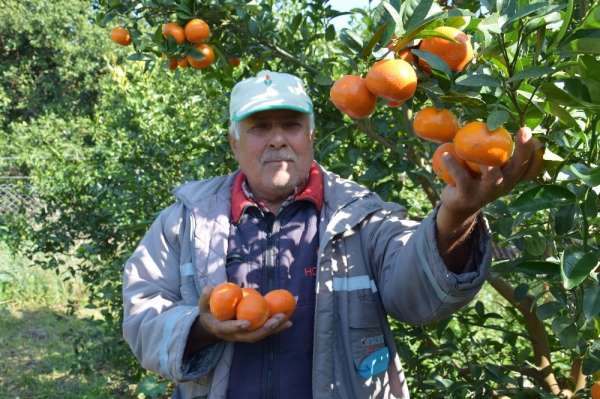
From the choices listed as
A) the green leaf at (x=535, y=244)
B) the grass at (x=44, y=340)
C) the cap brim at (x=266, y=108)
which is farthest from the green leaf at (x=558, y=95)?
the grass at (x=44, y=340)

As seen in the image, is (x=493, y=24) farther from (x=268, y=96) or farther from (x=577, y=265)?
(x=268, y=96)

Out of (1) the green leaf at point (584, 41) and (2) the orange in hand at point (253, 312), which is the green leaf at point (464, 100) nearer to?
(1) the green leaf at point (584, 41)

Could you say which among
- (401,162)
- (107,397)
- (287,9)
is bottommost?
(107,397)

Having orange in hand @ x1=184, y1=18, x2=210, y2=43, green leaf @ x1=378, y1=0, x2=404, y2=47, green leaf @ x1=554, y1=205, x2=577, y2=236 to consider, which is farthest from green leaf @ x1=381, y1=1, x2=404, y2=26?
orange in hand @ x1=184, y1=18, x2=210, y2=43

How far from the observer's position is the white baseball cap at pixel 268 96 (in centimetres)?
174

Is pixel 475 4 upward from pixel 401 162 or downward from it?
upward

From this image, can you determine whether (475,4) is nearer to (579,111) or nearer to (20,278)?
(579,111)

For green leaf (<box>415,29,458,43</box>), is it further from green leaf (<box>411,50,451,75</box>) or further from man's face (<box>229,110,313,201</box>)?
man's face (<box>229,110,313,201</box>)

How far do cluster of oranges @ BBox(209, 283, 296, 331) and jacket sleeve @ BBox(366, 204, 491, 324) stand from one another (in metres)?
0.25

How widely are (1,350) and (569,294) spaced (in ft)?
16.9

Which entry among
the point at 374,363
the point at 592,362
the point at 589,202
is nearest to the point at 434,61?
the point at 589,202

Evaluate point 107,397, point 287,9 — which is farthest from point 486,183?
point 107,397

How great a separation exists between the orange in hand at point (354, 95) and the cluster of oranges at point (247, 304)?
567 mm

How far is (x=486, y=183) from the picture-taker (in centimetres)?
108
